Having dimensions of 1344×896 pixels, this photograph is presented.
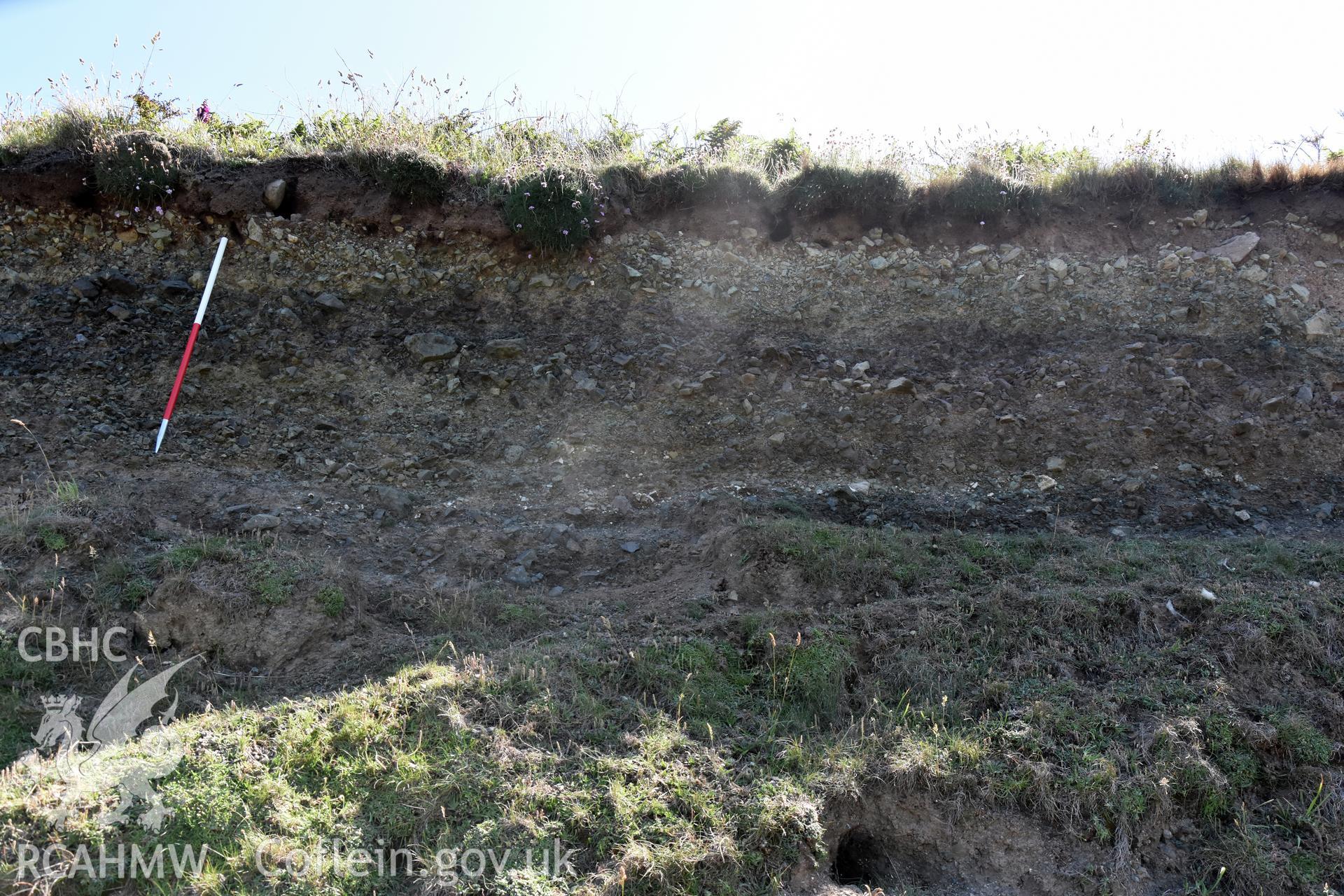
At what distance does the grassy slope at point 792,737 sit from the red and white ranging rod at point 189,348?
163 centimetres

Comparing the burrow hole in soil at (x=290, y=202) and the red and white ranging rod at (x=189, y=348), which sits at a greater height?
the burrow hole in soil at (x=290, y=202)

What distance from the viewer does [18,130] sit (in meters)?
7.34

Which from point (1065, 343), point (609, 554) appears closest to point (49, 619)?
point (609, 554)

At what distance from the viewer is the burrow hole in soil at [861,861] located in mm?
3268

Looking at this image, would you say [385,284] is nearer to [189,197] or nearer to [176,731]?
[189,197]

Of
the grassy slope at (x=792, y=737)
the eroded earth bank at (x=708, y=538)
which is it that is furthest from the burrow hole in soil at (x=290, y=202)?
the grassy slope at (x=792, y=737)

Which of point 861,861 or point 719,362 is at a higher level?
point 719,362

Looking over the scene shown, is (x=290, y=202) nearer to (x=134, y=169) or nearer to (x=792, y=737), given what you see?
(x=134, y=169)

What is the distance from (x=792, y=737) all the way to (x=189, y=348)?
4.76 meters

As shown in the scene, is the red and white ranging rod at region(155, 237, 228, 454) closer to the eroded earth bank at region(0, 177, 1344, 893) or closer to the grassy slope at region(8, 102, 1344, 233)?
the eroded earth bank at region(0, 177, 1344, 893)

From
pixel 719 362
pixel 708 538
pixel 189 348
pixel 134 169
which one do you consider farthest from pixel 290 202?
pixel 708 538

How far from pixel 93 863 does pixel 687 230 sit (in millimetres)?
6069

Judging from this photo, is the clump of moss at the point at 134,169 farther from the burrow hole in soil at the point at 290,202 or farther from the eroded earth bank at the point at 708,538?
the burrow hole in soil at the point at 290,202

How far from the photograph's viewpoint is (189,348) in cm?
588
